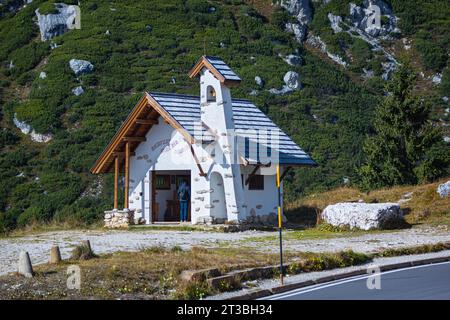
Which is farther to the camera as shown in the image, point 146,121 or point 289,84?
point 289,84

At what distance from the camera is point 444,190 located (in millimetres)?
29000

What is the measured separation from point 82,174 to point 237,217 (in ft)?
81.5

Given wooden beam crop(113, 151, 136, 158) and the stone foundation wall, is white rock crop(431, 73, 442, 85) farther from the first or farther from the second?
the stone foundation wall

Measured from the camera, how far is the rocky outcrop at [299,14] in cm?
8331

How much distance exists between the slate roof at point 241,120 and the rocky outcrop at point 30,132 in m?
27.5

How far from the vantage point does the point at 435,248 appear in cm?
1881

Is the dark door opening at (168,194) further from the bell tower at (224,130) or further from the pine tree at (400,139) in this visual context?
the pine tree at (400,139)

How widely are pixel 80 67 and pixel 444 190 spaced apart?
43272mm

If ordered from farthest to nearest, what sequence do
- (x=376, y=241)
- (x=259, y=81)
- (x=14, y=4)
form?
(x=14, y=4), (x=259, y=81), (x=376, y=241)

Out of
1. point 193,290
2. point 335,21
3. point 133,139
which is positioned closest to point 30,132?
point 133,139

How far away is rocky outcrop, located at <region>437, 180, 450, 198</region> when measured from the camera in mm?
28891

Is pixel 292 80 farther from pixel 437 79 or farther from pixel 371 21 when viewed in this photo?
pixel 371 21

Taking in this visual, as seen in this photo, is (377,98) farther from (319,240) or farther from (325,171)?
(319,240)
